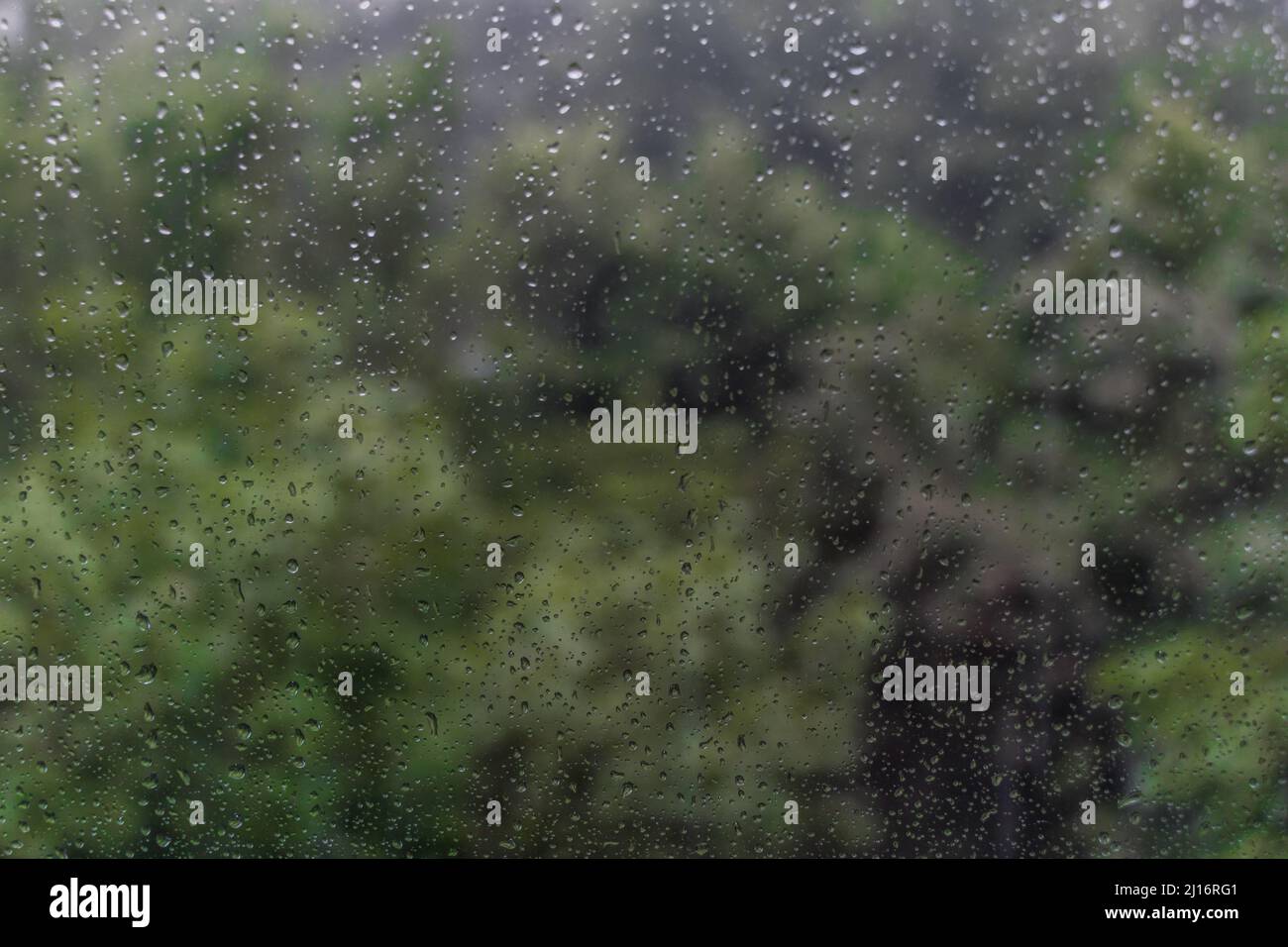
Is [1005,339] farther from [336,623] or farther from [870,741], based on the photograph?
[336,623]

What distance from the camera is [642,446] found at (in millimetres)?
1077

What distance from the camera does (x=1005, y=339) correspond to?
107 centimetres

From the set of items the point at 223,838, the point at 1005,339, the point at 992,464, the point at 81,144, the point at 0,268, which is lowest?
the point at 223,838

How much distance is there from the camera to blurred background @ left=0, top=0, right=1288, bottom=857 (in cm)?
106

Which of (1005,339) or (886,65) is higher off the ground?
(886,65)

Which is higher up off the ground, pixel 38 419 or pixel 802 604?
pixel 38 419

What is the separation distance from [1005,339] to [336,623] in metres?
0.88

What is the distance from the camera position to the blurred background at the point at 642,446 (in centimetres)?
106

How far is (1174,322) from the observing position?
1.06 m

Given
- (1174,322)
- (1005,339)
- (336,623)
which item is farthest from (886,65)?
(336,623)

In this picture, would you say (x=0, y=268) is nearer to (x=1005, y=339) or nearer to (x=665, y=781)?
(x=665, y=781)

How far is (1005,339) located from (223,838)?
1.15 metres
